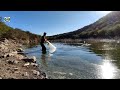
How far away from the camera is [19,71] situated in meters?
7.09

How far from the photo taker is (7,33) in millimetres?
18547

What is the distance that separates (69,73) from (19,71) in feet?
4.83
